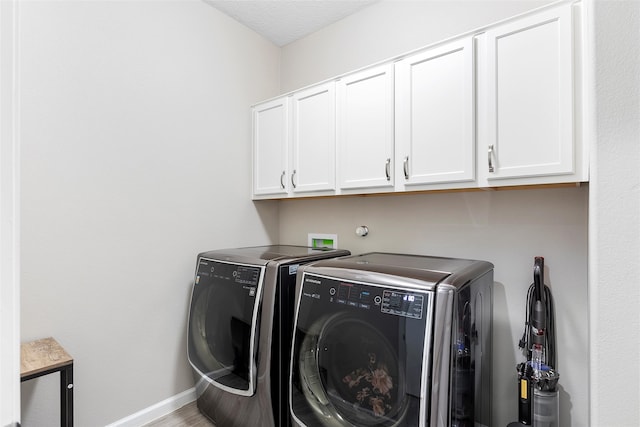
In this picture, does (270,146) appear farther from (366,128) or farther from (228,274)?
(228,274)

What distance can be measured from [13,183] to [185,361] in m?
1.91

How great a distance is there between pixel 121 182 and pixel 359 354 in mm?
1527

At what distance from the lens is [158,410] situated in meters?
1.92

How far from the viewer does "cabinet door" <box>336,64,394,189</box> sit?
1.77 metres

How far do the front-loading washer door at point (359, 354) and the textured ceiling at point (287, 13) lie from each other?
1.86 m

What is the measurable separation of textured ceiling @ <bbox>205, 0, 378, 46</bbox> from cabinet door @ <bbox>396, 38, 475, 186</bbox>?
2.82ft

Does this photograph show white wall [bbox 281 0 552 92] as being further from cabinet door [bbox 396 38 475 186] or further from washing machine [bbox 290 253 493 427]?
washing machine [bbox 290 253 493 427]

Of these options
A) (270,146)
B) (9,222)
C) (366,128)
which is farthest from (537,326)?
(270,146)

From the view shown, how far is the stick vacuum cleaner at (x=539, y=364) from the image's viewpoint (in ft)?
4.50

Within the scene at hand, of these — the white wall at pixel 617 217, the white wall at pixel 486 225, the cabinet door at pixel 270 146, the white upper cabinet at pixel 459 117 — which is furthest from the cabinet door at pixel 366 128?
the white wall at pixel 617 217

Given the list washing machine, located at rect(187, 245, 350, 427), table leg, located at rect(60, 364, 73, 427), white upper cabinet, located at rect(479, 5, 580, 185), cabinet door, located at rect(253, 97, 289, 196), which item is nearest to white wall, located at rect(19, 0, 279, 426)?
cabinet door, located at rect(253, 97, 289, 196)

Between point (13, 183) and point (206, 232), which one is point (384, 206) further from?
point (13, 183)

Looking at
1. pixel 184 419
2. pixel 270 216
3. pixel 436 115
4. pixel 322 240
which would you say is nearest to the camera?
pixel 436 115

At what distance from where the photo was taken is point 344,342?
4.33 ft
